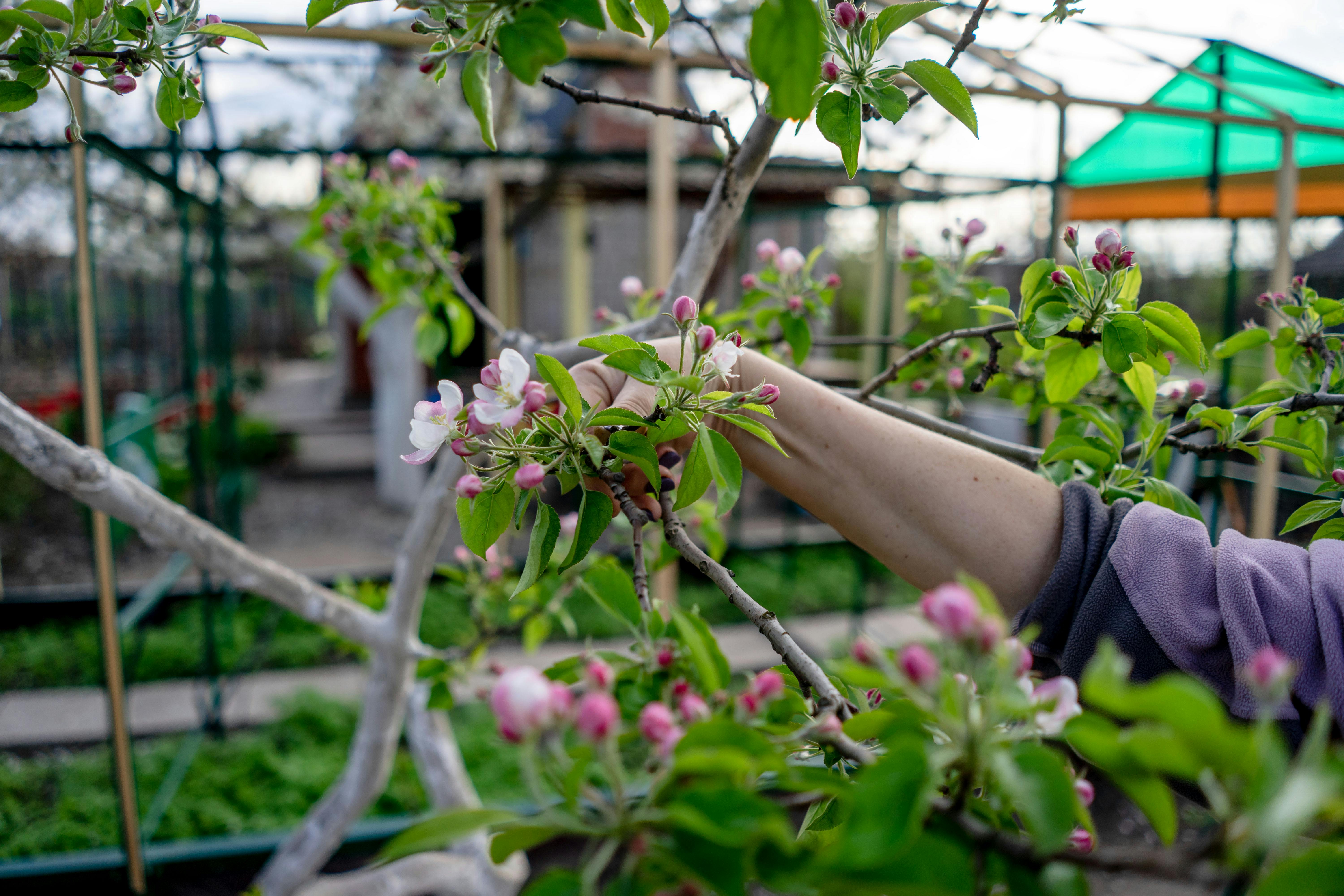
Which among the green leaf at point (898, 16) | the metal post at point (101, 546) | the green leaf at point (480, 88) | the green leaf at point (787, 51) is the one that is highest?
the green leaf at point (898, 16)

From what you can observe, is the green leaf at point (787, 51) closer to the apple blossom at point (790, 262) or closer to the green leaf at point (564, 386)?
the green leaf at point (564, 386)

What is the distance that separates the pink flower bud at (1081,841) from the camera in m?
0.55

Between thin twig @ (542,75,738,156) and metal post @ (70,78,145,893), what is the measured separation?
4.70 feet

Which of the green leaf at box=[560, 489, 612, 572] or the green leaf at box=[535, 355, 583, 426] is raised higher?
the green leaf at box=[535, 355, 583, 426]

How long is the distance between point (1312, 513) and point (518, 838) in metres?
0.95

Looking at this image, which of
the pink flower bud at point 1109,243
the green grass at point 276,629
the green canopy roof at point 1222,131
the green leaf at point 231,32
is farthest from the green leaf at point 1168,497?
the green grass at point 276,629

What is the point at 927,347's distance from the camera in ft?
3.46

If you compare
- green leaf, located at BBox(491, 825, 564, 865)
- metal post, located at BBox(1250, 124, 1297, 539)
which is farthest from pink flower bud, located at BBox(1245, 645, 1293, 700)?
metal post, located at BBox(1250, 124, 1297, 539)

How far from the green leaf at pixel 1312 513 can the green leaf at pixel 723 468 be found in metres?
0.68

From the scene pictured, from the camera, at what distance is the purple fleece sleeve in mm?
732

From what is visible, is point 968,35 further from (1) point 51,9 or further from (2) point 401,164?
(2) point 401,164

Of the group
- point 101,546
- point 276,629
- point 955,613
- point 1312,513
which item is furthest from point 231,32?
point 276,629

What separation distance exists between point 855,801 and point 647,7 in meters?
0.65

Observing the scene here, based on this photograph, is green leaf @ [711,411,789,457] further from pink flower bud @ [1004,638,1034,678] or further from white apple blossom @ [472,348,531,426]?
pink flower bud @ [1004,638,1034,678]
